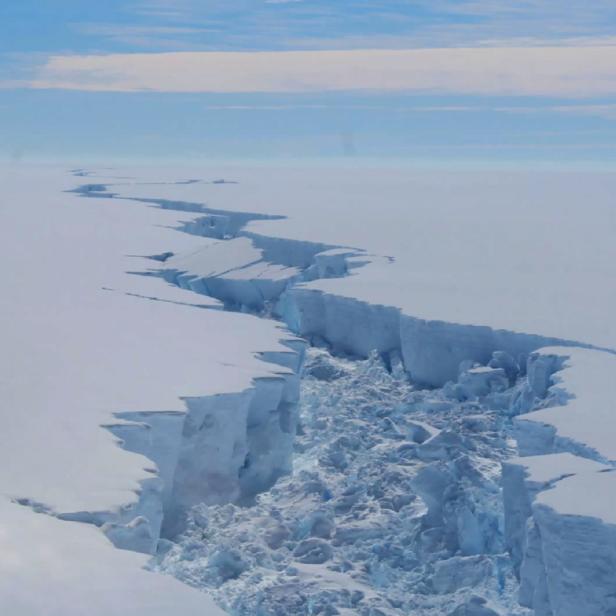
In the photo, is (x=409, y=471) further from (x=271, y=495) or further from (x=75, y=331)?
(x=75, y=331)

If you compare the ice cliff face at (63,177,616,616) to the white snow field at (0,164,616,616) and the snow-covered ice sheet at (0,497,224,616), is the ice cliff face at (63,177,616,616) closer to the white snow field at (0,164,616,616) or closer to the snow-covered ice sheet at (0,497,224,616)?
the white snow field at (0,164,616,616)

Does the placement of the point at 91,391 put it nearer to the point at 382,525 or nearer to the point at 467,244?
the point at 382,525

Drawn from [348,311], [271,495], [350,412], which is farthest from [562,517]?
[348,311]

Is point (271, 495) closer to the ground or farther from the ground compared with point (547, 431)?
closer to the ground

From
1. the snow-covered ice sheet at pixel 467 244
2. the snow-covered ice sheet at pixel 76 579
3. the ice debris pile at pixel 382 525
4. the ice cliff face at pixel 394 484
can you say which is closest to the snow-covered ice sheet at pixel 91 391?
the snow-covered ice sheet at pixel 76 579

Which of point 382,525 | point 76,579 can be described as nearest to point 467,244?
point 382,525

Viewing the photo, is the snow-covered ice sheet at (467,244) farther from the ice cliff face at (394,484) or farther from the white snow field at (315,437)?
the ice cliff face at (394,484)
